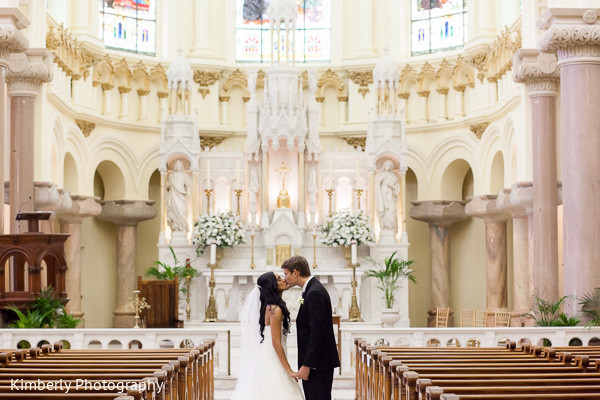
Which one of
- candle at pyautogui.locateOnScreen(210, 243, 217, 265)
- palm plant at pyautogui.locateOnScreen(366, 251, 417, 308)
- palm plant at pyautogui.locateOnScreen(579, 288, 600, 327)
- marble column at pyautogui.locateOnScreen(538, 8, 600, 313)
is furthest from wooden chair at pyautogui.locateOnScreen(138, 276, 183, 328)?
palm plant at pyautogui.locateOnScreen(579, 288, 600, 327)

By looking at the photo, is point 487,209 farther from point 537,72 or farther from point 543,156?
point 537,72

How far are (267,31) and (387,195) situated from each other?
7227 millimetres

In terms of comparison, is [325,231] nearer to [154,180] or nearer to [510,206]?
[510,206]

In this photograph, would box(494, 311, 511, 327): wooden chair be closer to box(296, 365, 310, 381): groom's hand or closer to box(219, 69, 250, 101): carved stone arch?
box(219, 69, 250, 101): carved stone arch

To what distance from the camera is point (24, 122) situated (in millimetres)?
19594

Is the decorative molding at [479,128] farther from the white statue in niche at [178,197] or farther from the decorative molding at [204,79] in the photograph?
the white statue in niche at [178,197]

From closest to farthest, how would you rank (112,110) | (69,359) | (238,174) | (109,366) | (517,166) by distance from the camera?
1. (109,366)
2. (69,359)
3. (517,166)
4. (238,174)
5. (112,110)

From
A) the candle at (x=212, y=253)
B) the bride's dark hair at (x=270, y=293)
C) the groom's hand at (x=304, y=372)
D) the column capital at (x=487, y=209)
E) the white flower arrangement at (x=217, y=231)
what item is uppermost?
the column capital at (x=487, y=209)

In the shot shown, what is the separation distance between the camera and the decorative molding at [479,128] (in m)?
24.1

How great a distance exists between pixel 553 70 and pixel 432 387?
13.6m

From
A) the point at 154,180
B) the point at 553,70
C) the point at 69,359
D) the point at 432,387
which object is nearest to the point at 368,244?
the point at 553,70

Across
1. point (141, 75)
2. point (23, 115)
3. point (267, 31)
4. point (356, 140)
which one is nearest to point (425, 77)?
point (356, 140)

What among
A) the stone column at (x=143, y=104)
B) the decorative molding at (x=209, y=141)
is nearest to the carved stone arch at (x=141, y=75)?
the stone column at (x=143, y=104)

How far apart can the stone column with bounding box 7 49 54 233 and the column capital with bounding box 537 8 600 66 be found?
993cm
